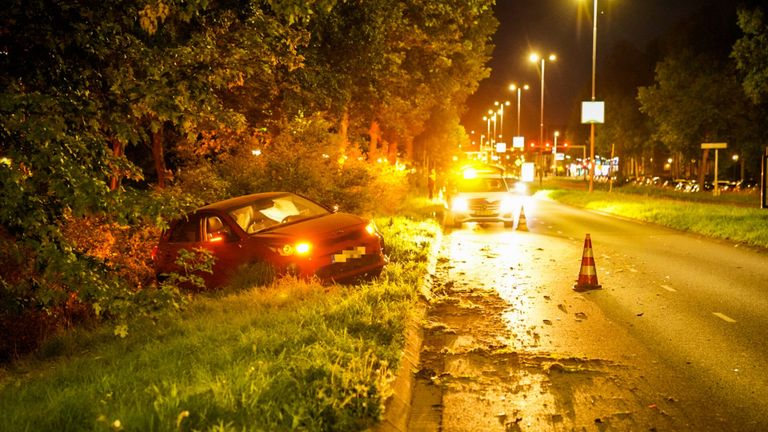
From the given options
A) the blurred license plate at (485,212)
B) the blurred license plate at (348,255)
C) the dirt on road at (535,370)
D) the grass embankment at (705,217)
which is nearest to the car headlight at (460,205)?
the blurred license plate at (485,212)

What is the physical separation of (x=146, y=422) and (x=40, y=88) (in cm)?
336

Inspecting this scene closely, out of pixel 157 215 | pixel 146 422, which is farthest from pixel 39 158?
pixel 146 422

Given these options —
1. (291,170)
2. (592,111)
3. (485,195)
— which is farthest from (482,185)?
(592,111)

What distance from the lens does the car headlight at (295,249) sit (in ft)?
32.0

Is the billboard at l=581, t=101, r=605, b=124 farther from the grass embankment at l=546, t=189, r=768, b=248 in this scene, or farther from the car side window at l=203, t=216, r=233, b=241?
the car side window at l=203, t=216, r=233, b=241

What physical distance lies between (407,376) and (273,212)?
18.9 feet

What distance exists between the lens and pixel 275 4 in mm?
6754

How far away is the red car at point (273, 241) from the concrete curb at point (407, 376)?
112cm

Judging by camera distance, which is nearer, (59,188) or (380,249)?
(59,188)


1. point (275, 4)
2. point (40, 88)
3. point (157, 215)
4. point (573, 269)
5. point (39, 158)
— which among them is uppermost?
point (275, 4)

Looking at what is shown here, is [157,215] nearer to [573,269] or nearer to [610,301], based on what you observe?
[610,301]

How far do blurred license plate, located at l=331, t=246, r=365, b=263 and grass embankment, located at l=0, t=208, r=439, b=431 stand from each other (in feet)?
2.54

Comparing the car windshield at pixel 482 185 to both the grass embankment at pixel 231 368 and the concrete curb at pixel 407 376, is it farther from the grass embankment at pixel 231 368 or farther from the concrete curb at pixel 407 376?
the grass embankment at pixel 231 368

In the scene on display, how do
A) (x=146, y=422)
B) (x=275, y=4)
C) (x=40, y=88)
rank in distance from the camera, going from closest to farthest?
1. (x=146, y=422)
2. (x=40, y=88)
3. (x=275, y=4)
